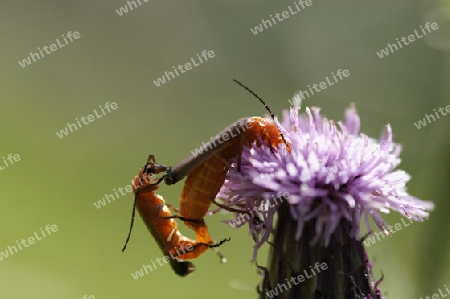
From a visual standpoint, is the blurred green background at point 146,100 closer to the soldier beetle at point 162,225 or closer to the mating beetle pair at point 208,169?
the soldier beetle at point 162,225

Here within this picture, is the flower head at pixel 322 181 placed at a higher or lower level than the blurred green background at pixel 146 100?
lower

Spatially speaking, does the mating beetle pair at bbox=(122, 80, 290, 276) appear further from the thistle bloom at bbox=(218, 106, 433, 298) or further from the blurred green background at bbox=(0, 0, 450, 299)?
the blurred green background at bbox=(0, 0, 450, 299)

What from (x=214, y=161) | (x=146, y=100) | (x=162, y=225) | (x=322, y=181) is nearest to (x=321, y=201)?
(x=322, y=181)

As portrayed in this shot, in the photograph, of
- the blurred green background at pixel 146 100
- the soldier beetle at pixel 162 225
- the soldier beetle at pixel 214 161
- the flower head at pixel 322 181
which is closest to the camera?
the flower head at pixel 322 181

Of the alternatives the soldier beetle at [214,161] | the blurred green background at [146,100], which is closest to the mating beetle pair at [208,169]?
the soldier beetle at [214,161]

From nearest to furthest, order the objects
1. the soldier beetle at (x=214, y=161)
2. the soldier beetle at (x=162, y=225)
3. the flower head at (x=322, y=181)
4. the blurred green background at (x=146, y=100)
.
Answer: the flower head at (x=322, y=181) → the soldier beetle at (x=214, y=161) → the soldier beetle at (x=162, y=225) → the blurred green background at (x=146, y=100)

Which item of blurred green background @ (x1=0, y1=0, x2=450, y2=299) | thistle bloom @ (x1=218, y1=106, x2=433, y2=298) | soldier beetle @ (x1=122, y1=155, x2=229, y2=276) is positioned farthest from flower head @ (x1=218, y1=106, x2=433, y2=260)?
blurred green background @ (x1=0, y1=0, x2=450, y2=299)
